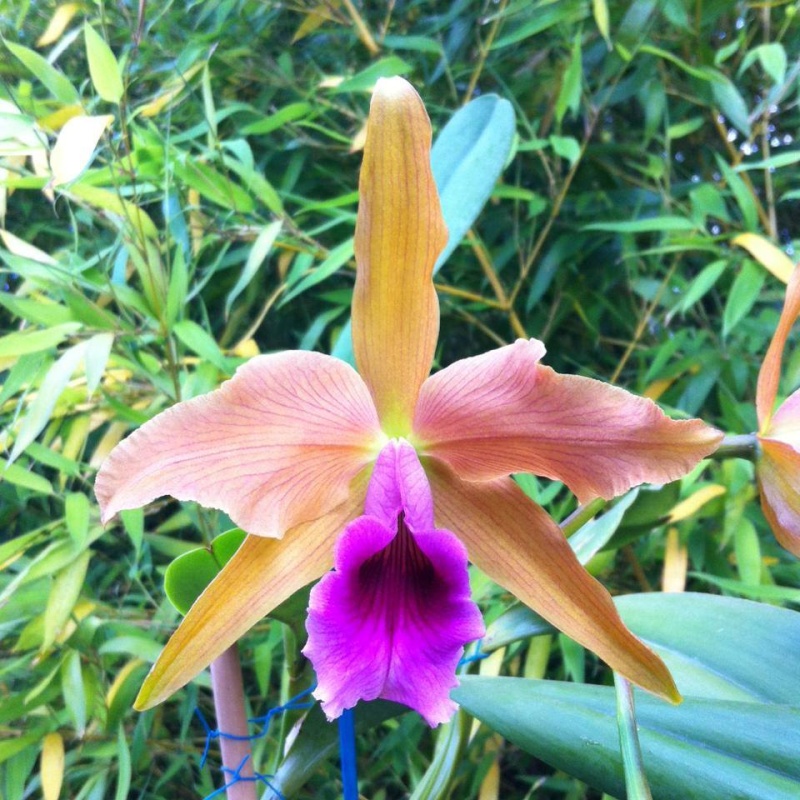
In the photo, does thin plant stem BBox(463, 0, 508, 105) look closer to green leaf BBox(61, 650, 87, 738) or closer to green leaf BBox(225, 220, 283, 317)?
green leaf BBox(225, 220, 283, 317)

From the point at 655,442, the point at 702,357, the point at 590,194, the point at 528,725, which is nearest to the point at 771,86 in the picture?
the point at 590,194

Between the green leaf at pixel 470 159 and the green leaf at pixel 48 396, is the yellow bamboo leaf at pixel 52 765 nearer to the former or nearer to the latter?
the green leaf at pixel 48 396

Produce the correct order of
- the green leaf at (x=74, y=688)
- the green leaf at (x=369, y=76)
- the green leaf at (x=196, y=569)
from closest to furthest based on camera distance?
1. the green leaf at (x=196, y=569)
2. the green leaf at (x=74, y=688)
3. the green leaf at (x=369, y=76)

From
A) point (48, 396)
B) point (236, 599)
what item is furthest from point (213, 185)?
point (236, 599)

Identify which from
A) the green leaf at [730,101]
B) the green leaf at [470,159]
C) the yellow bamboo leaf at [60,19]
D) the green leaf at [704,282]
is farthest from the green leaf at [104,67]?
the green leaf at [730,101]

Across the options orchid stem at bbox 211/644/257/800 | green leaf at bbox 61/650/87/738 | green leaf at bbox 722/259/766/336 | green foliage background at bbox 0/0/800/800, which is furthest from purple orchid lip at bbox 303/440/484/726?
green leaf at bbox 722/259/766/336
